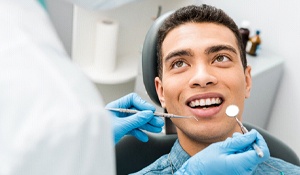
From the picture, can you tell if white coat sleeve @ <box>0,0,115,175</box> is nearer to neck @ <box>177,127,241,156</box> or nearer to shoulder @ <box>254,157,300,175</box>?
neck @ <box>177,127,241,156</box>

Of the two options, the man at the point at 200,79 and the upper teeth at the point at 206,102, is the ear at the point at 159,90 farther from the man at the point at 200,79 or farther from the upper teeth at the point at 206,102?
the upper teeth at the point at 206,102

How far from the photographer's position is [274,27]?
2.20 m

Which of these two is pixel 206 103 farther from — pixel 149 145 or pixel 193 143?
pixel 149 145

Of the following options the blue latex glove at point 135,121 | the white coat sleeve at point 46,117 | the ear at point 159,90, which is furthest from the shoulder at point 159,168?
the white coat sleeve at point 46,117

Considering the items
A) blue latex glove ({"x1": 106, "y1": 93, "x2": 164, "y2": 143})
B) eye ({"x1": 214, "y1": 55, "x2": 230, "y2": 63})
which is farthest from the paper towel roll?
eye ({"x1": 214, "y1": 55, "x2": 230, "y2": 63})

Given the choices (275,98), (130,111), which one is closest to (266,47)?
(275,98)

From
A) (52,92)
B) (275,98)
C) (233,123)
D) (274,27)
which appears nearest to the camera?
(52,92)

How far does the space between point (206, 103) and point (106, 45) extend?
1.28 meters

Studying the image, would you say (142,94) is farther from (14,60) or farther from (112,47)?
(14,60)

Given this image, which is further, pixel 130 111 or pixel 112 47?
pixel 112 47

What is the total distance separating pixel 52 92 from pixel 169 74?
895mm

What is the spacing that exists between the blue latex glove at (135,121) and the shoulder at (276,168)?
38 centimetres

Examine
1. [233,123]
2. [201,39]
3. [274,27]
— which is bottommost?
[233,123]

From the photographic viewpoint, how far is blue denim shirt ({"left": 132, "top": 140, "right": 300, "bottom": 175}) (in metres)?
1.23
